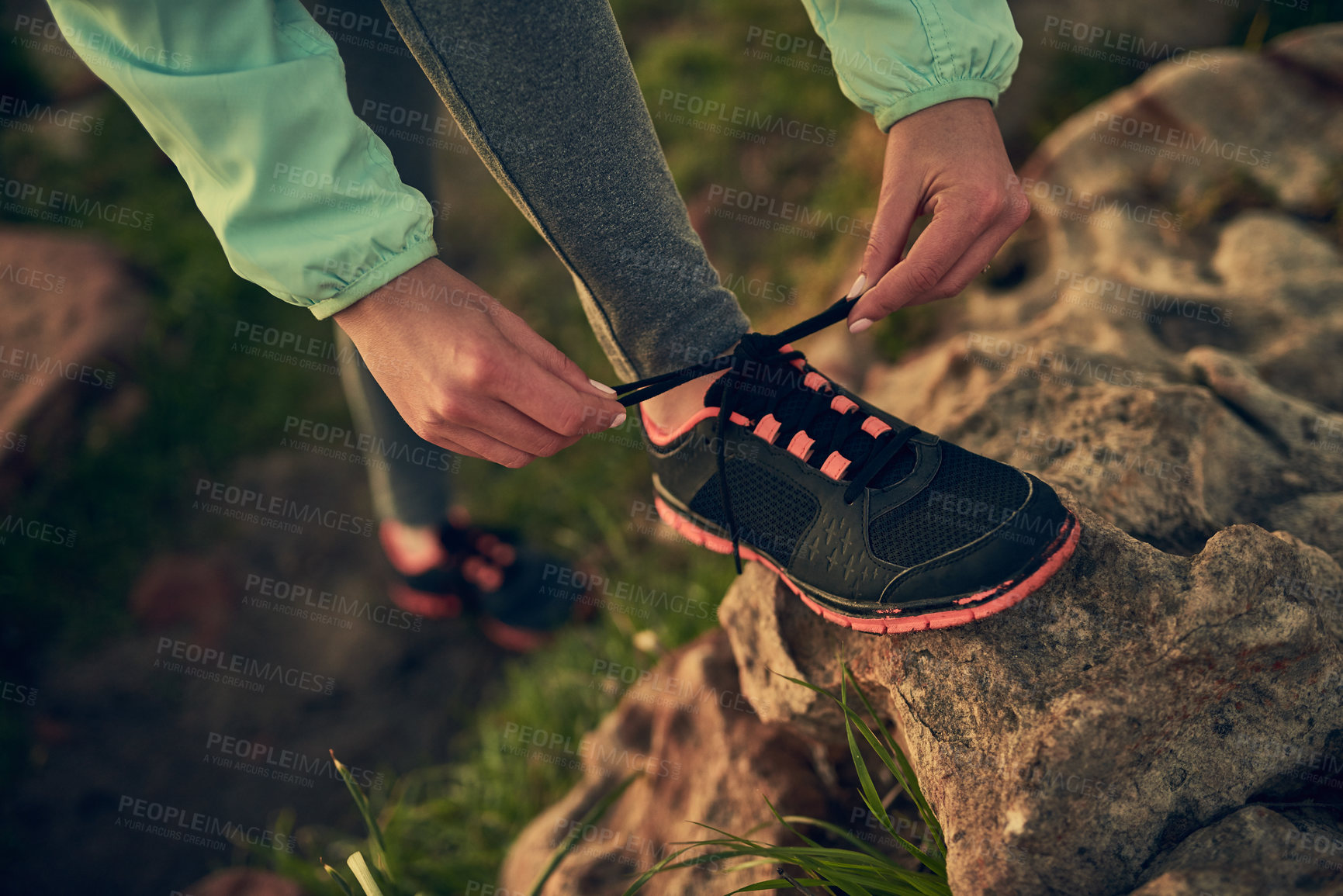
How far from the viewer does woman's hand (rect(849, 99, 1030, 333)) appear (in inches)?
47.9

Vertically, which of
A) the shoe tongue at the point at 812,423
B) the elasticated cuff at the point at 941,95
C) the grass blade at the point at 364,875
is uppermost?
the elasticated cuff at the point at 941,95

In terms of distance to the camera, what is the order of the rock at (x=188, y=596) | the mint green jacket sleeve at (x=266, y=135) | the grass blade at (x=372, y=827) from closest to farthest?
the mint green jacket sleeve at (x=266, y=135), the grass blade at (x=372, y=827), the rock at (x=188, y=596)

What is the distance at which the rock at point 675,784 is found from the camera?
159cm

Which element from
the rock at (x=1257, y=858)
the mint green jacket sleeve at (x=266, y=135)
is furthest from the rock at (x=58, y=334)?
the rock at (x=1257, y=858)

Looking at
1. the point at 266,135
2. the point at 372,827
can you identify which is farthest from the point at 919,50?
the point at 372,827

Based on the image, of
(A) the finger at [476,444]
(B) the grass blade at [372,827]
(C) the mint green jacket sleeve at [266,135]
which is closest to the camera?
(C) the mint green jacket sleeve at [266,135]

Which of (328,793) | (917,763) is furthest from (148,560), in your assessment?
(917,763)

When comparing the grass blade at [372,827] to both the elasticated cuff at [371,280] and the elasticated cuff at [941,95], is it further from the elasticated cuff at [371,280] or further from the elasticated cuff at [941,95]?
the elasticated cuff at [941,95]

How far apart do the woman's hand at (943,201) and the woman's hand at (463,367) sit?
0.64 metres

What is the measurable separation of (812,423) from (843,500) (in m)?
→ 0.19

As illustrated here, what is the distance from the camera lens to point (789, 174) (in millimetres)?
3312

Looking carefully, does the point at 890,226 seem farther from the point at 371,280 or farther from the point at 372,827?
the point at 372,827

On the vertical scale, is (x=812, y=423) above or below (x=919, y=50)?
below

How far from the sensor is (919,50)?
121cm
